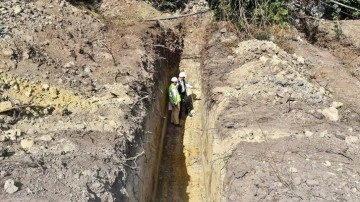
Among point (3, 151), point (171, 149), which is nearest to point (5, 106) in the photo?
point (3, 151)

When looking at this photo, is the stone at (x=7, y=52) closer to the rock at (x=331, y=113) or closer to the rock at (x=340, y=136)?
the rock at (x=331, y=113)

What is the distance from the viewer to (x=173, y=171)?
10414mm

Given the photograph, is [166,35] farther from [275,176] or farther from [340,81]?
[275,176]

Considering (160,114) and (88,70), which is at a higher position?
(88,70)

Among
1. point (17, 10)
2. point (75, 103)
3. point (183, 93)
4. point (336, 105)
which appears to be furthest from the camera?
point (183, 93)

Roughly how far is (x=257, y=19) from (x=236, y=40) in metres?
1.08

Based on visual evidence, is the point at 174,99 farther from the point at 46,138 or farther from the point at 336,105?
the point at 46,138

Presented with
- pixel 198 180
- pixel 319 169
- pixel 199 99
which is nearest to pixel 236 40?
pixel 199 99

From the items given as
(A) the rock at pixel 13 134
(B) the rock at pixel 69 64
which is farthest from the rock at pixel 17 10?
(A) the rock at pixel 13 134

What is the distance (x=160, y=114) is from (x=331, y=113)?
452 cm

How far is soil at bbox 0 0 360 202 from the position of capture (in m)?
6.80

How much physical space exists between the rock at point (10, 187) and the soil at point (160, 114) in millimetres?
14

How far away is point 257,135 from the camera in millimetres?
8320

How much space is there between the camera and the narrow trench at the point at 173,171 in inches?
380
